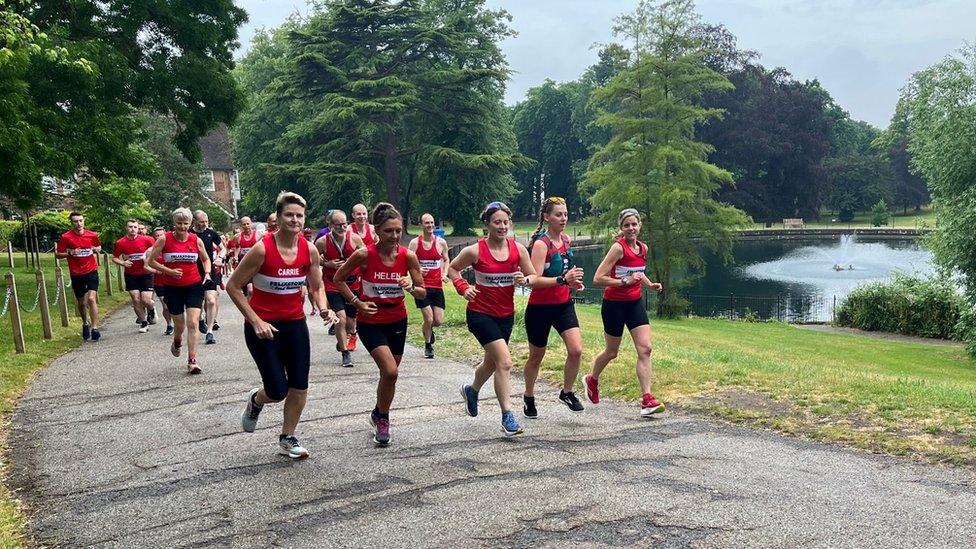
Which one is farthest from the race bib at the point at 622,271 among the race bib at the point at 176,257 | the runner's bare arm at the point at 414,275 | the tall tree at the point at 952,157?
the tall tree at the point at 952,157

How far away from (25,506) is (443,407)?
12.8ft

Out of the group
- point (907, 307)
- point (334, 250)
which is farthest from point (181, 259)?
point (907, 307)

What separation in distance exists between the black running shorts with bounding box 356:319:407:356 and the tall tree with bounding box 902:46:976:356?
834 inches

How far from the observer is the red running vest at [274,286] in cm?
619

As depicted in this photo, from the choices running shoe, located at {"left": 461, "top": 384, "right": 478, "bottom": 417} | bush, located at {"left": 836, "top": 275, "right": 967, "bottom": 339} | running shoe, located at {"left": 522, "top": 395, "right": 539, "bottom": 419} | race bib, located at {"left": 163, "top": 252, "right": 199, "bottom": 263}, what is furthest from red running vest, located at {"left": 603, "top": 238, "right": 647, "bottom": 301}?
bush, located at {"left": 836, "top": 275, "right": 967, "bottom": 339}

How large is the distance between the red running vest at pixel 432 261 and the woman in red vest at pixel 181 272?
3.04 m

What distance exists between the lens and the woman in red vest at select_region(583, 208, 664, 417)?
7.87 metres

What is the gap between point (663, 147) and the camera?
1427 inches

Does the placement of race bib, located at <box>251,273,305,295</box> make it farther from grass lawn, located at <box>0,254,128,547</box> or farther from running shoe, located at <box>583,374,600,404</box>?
running shoe, located at <box>583,374,600,404</box>

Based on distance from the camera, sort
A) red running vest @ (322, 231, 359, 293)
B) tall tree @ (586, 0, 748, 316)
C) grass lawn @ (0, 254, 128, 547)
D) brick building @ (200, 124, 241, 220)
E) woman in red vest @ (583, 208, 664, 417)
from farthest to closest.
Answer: brick building @ (200, 124, 241, 220) → tall tree @ (586, 0, 748, 316) → red running vest @ (322, 231, 359, 293) → woman in red vest @ (583, 208, 664, 417) → grass lawn @ (0, 254, 128, 547)

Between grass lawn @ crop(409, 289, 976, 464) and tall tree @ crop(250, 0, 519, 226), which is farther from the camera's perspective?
tall tree @ crop(250, 0, 519, 226)

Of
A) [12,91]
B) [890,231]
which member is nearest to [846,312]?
[12,91]

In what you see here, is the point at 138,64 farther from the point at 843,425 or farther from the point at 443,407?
the point at 843,425

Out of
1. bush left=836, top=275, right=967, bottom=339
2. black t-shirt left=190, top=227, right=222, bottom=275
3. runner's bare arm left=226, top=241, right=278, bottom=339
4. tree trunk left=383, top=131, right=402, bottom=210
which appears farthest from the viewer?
tree trunk left=383, top=131, right=402, bottom=210
